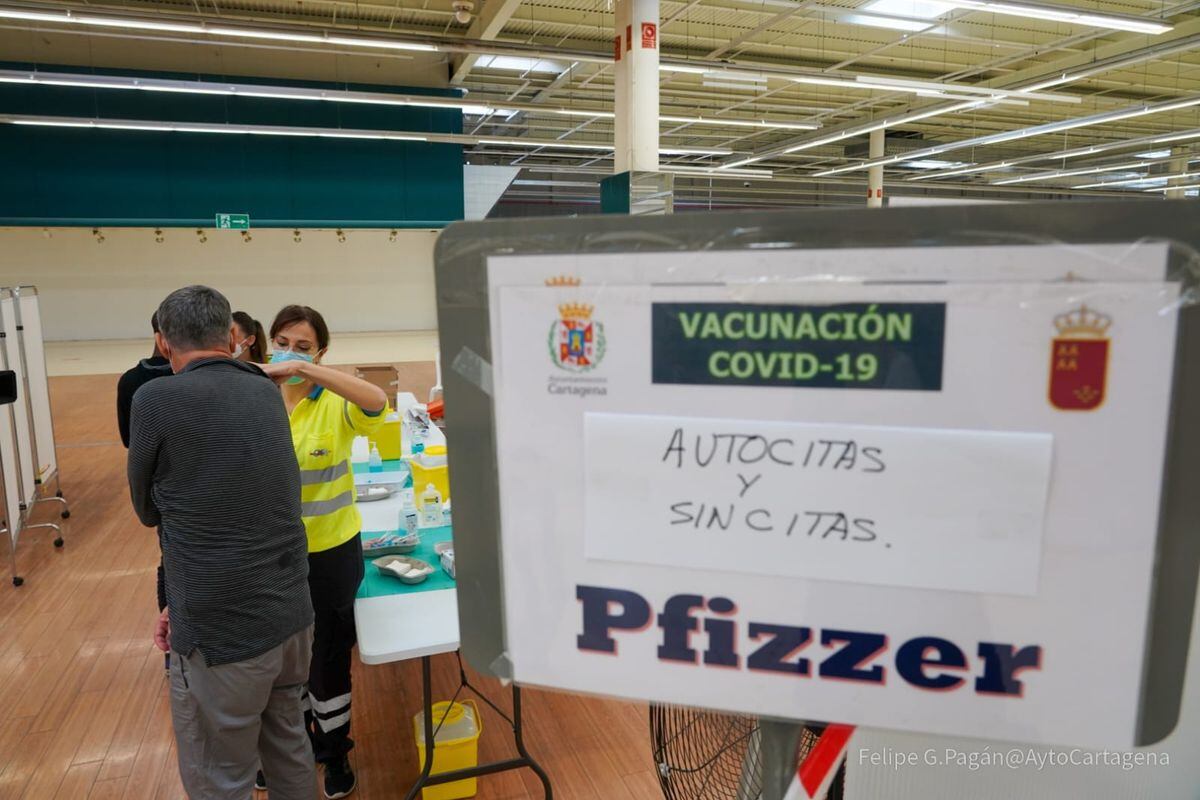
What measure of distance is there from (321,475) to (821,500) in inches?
87.8

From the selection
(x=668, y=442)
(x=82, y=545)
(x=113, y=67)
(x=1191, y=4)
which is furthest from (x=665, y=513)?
(x=113, y=67)

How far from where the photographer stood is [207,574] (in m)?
1.87

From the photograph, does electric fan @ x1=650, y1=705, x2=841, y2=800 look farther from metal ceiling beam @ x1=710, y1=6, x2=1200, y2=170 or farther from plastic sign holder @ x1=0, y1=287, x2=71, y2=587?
metal ceiling beam @ x1=710, y1=6, x2=1200, y2=170

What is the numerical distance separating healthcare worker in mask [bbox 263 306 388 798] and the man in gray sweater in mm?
336

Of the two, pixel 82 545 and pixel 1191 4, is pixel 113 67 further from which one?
pixel 1191 4

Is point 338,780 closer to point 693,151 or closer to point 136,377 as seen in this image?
point 136,377

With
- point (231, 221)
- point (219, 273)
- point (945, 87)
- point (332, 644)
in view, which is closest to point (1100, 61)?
Answer: point (945, 87)

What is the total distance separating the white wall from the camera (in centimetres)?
1179

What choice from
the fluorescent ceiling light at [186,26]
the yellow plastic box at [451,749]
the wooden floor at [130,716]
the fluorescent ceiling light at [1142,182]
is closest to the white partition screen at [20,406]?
the wooden floor at [130,716]

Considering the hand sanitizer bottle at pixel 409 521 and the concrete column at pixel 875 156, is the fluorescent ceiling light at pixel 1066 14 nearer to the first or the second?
Answer: the hand sanitizer bottle at pixel 409 521

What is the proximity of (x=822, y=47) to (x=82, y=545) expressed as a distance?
9903 mm

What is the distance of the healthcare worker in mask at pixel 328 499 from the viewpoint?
2.45 m

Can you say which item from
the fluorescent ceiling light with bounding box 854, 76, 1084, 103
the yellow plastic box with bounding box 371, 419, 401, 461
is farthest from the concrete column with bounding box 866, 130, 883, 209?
the yellow plastic box with bounding box 371, 419, 401, 461

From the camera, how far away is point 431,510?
3.11m
